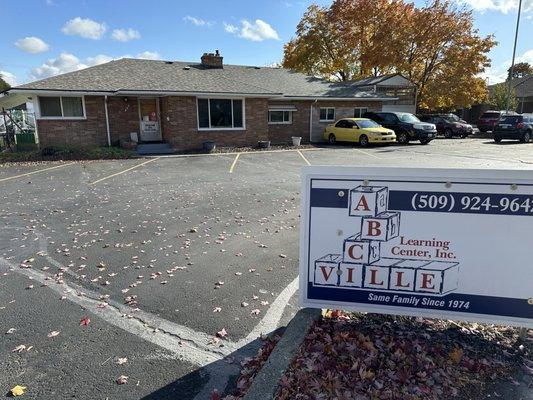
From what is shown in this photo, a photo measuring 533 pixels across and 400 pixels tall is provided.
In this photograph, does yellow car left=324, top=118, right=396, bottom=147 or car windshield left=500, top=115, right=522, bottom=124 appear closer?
Result: yellow car left=324, top=118, right=396, bottom=147

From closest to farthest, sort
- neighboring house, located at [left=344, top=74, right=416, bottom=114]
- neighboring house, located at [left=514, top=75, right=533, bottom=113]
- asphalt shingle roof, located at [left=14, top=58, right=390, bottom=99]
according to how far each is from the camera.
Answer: asphalt shingle roof, located at [left=14, top=58, right=390, bottom=99] → neighboring house, located at [left=344, top=74, right=416, bottom=114] → neighboring house, located at [left=514, top=75, right=533, bottom=113]

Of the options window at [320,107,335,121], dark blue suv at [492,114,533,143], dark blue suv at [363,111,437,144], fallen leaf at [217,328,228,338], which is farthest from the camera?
window at [320,107,335,121]

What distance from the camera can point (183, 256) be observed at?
5.51m

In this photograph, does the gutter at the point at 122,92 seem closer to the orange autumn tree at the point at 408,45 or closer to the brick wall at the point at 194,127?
the brick wall at the point at 194,127

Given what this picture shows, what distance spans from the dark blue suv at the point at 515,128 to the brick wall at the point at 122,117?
921 inches

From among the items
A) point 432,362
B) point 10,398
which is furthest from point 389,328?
point 10,398

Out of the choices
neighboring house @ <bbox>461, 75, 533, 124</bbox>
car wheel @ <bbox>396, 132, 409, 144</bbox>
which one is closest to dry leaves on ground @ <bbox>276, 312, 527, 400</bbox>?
car wheel @ <bbox>396, 132, 409, 144</bbox>

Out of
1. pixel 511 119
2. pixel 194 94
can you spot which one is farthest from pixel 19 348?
pixel 511 119

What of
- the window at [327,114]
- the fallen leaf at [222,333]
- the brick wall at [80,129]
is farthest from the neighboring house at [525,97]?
the fallen leaf at [222,333]

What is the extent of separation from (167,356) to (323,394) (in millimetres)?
1436

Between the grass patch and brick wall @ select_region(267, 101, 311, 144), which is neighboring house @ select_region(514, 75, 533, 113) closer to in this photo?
brick wall @ select_region(267, 101, 311, 144)

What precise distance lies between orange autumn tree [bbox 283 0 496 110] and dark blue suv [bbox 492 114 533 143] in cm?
1034

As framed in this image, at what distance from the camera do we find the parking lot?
3041mm

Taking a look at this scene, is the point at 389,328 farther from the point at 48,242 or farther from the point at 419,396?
the point at 48,242
